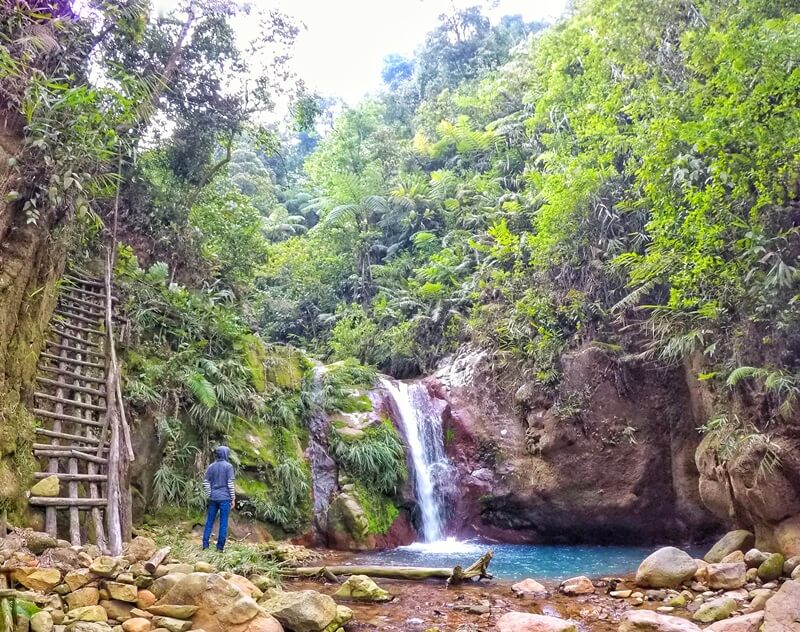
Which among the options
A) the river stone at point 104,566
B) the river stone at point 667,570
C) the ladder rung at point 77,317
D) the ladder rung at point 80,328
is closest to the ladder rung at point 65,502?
the river stone at point 104,566

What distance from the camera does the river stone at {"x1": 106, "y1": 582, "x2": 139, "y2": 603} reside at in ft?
15.0

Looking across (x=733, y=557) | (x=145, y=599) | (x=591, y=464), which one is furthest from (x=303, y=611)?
(x=591, y=464)

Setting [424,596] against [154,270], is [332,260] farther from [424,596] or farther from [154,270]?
[424,596]

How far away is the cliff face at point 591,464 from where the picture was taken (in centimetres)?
1063

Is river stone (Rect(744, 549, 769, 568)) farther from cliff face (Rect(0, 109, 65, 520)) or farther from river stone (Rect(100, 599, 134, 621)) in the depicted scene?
cliff face (Rect(0, 109, 65, 520))

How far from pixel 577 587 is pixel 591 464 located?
455 centimetres

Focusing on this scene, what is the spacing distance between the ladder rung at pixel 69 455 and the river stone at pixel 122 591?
2.08 meters

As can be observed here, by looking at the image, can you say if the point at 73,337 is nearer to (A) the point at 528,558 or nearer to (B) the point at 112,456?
(B) the point at 112,456

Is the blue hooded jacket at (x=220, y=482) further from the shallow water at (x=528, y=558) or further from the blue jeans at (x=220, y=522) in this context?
the shallow water at (x=528, y=558)

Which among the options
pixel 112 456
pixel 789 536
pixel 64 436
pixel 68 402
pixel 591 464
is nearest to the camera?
pixel 64 436

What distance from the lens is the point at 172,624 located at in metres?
4.45

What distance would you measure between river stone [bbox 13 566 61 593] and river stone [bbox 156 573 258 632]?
0.79 m

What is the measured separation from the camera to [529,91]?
19.1 metres

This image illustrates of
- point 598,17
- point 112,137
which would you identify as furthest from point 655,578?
point 598,17
